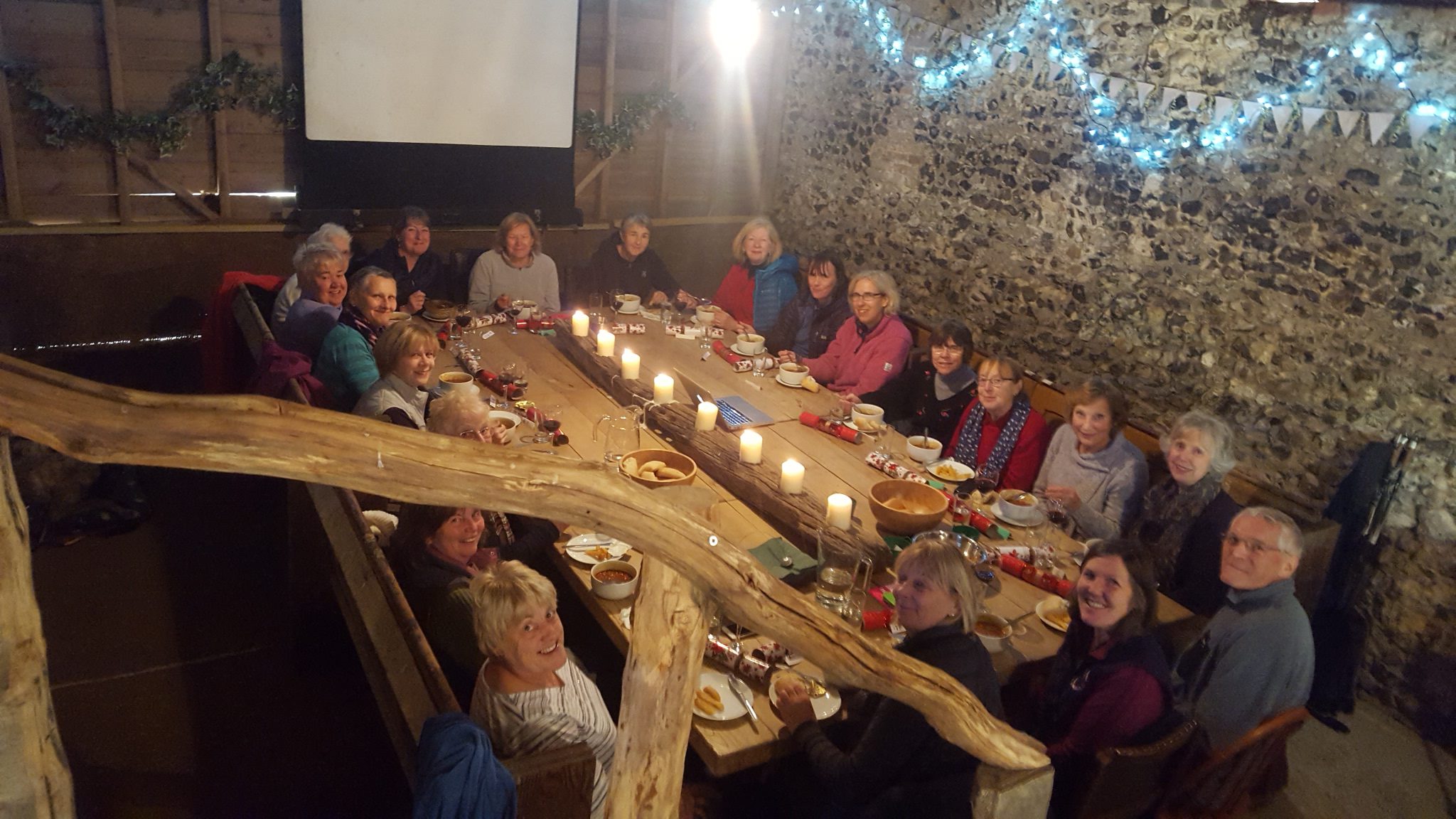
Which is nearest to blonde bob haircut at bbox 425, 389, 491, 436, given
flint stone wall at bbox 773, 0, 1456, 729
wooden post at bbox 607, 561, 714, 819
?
wooden post at bbox 607, 561, 714, 819

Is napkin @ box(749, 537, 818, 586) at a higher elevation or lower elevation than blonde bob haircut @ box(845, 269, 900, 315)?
lower

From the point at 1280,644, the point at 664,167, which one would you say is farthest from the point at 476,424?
the point at 664,167

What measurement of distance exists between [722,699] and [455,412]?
1585 mm

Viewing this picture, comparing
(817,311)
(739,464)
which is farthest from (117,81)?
(739,464)

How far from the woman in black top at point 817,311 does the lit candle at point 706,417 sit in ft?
6.29

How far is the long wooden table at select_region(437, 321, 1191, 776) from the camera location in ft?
8.89

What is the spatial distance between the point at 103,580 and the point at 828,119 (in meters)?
5.91

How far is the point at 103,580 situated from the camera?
4.56 metres

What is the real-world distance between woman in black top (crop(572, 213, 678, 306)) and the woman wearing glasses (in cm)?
291

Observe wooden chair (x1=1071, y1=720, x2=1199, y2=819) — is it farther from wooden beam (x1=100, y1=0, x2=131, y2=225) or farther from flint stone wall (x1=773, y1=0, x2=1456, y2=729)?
wooden beam (x1=100, y1=0, x2=131, y2=225)

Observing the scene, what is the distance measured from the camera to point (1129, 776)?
274 cm

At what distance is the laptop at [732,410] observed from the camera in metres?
4.49

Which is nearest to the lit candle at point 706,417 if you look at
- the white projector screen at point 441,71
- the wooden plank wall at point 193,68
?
the white projector screen at point 441,71

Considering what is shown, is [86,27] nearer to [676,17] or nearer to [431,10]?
Answer: [431,10]
